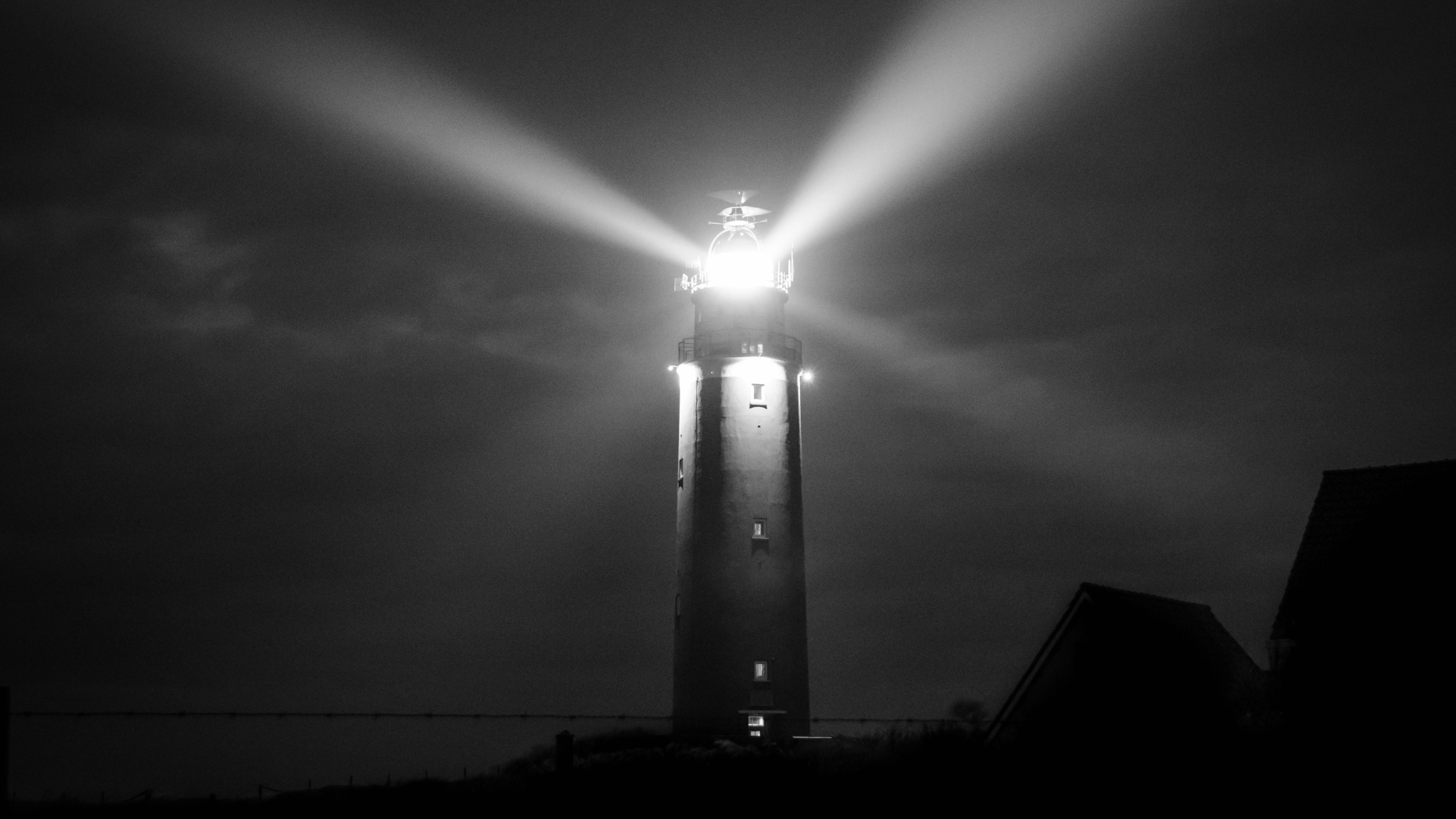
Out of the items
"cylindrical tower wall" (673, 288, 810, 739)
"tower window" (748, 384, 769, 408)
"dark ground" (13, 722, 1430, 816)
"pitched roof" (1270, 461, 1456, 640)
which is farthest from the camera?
"tower window" (748, 384, 769, 408)

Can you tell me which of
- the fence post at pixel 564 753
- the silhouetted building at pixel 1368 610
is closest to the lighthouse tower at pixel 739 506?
the silhouetted building at pixel 1368 610

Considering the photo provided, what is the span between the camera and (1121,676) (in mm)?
24938

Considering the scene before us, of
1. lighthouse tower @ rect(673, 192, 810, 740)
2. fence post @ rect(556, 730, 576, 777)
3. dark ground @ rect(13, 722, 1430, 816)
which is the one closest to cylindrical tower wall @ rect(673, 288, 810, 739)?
lighthouse tower @ rect(673, 192, 810, 740)

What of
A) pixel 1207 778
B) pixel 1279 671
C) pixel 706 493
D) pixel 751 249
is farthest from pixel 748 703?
pixel 1207 778

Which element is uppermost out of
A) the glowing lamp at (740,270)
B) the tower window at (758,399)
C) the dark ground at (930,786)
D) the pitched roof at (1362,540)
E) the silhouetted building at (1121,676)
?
the glowing lamp at (740,270)

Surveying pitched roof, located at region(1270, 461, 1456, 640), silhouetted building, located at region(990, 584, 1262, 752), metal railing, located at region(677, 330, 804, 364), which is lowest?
silhouetted building, located at region(990, 584, 1262, 752)

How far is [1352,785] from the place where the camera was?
63.5ft

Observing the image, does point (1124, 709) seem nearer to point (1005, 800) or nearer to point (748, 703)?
point (1005, 800)

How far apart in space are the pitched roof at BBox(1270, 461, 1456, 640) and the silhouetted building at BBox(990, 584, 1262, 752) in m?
1.63

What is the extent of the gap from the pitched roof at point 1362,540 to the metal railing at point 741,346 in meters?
15.1

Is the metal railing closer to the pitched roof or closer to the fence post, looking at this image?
the pitched roof

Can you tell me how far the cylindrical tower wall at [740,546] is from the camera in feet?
116

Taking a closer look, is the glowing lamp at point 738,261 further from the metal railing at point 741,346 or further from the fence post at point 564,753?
the fence post at point 564,753

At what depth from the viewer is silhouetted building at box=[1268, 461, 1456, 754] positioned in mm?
22312
